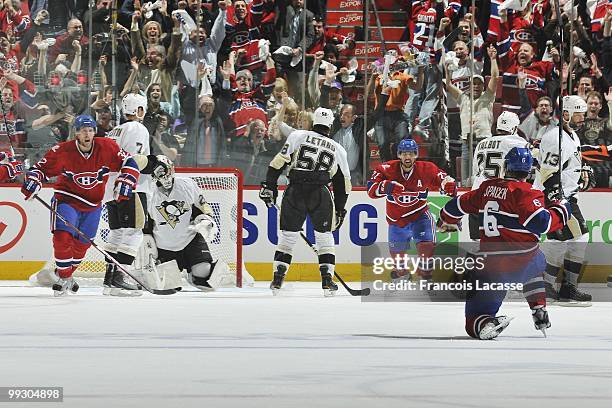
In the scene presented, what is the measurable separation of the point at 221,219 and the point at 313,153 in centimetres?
140

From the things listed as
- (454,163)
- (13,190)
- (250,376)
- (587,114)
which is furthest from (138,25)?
(250,376)

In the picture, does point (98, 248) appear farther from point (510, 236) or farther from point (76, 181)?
point (510, 236)

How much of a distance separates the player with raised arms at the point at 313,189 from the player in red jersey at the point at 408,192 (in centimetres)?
84

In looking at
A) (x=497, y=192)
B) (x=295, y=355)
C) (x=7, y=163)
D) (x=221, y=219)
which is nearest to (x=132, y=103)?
(x=221, y=219)

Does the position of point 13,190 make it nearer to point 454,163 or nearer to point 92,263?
point 92,263

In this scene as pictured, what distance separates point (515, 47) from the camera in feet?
43.7

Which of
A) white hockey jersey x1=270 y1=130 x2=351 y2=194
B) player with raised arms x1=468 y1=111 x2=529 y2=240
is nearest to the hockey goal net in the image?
white hockey jersey x1=270 y1=130 x2=351 y2=194

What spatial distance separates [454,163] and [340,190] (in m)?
2.04

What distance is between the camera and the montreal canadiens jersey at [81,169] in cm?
1003

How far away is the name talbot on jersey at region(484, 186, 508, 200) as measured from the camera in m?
7.16

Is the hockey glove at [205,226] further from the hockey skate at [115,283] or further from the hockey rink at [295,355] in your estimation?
the hockey rink at [295,355]

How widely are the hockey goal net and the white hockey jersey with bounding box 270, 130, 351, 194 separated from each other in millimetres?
1163

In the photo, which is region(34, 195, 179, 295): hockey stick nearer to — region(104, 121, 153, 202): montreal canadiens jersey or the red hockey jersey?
the red hockey jersey

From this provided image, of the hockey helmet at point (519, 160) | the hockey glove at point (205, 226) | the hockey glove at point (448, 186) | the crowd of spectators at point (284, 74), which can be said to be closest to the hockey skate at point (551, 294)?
the hockey glove at point (448, 186)
